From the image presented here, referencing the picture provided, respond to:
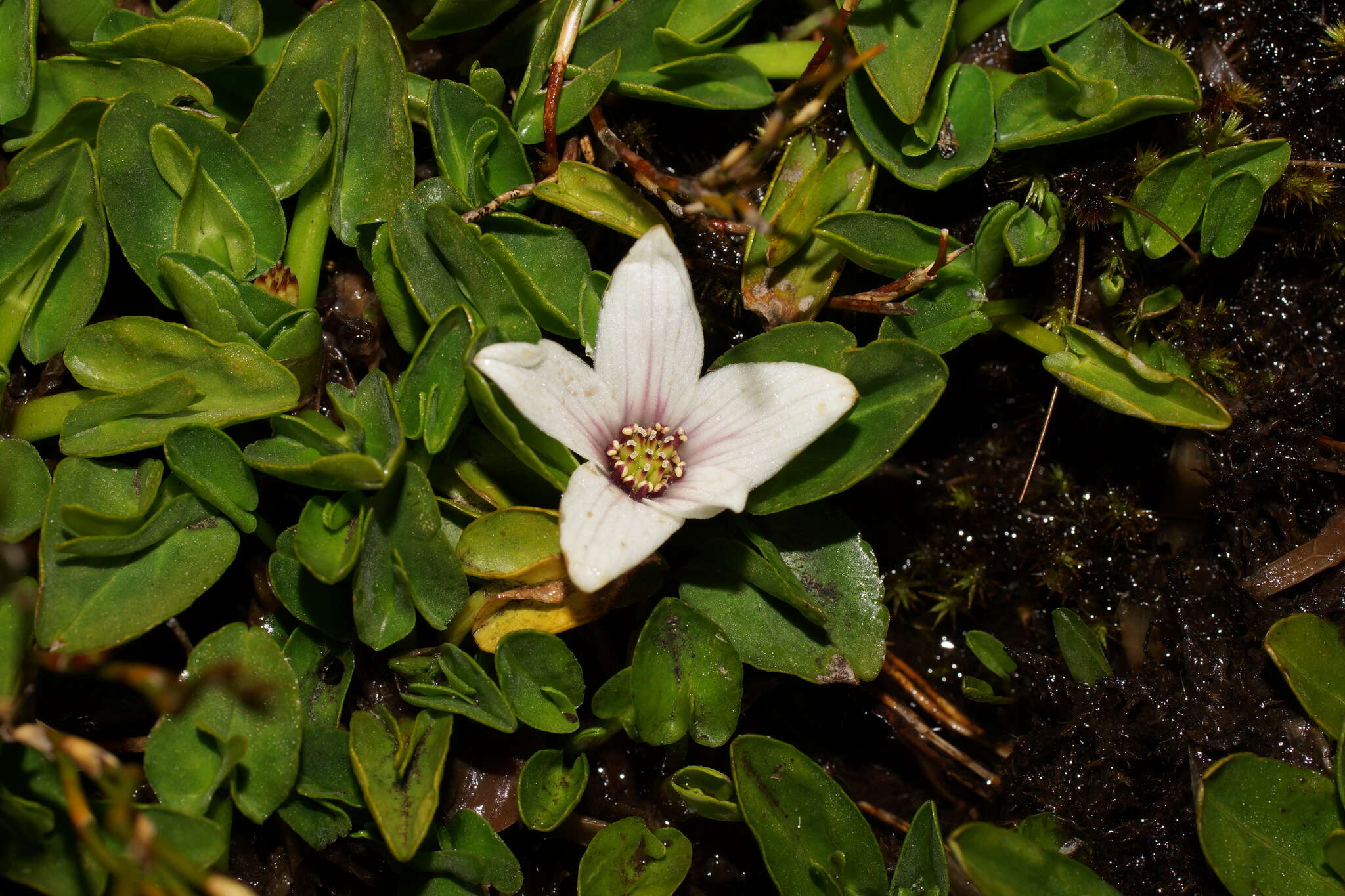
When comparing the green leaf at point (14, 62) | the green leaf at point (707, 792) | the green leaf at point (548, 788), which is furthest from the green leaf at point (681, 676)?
the green leaf at point (14, 62)

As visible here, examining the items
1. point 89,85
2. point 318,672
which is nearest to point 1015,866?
point 318,672

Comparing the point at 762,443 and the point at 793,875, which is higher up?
the point at 762,443

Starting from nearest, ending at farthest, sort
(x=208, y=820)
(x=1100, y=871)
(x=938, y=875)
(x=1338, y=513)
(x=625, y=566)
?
(x=625, y=566) → (x=208, y=820) → (x=938, y=875) → (x=1100, y=871) → (x=1338, y=513)

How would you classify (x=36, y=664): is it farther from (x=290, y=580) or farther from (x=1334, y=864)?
(x=1334, y=864)

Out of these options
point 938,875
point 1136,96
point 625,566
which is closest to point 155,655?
point 625,566

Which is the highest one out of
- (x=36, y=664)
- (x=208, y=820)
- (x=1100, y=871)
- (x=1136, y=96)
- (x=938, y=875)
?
(x=1136, y=96)

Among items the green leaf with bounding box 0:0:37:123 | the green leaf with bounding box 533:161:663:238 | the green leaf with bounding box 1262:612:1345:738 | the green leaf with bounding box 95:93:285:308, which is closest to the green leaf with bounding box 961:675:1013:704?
the green leaf with bounding box 1262:612:1345:738

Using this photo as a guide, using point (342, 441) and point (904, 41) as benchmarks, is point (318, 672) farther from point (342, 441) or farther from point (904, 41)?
point (904, 41)
